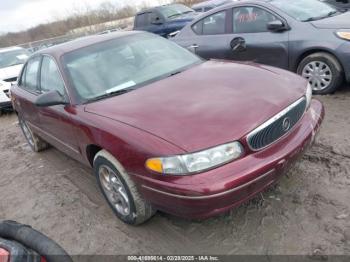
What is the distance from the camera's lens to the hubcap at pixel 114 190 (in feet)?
10.5

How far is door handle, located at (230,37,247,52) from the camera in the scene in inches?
238

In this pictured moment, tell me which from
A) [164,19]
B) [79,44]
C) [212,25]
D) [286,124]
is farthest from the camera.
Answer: [164,19]

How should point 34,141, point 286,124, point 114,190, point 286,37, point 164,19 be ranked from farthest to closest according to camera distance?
point 164,19 → point 34,141 → point 286,37 → point 114,190 → point 286,124

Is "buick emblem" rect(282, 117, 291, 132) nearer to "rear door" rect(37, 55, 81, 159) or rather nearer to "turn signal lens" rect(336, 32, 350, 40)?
"rear door" rect(37, 55, 81, 159)

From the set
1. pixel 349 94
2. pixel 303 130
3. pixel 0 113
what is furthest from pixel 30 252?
pixel 0 113

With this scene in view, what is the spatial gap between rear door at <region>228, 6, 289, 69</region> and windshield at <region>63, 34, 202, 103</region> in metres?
1.97

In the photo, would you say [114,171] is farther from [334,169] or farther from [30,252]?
[334,169]

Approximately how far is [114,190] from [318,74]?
364 cm

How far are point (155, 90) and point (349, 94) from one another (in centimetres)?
341

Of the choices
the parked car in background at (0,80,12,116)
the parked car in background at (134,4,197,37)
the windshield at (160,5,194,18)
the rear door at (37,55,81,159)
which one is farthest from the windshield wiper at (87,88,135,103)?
the windshield at (160,5,194,18)

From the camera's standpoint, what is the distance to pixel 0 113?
32.4 feet

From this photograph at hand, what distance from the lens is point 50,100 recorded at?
3580 mm

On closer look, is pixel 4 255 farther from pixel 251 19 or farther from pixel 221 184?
pixel 251 19

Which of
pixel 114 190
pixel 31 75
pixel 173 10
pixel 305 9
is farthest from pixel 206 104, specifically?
pixel 173 10
